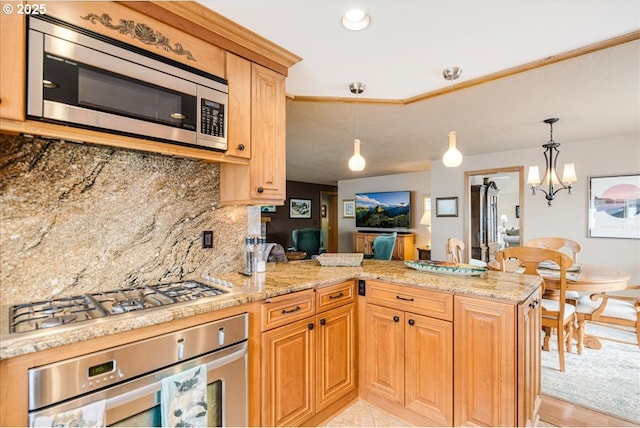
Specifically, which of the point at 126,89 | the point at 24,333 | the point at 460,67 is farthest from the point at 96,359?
the point at 460,67

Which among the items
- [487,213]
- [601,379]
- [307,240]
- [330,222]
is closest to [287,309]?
[601,379]

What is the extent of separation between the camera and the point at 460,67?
2.10 metres

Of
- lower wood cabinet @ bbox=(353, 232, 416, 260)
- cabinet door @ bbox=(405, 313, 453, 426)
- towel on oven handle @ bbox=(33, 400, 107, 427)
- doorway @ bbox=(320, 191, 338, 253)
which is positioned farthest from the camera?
doorway @ bbox=(320, 191, 338, 253)

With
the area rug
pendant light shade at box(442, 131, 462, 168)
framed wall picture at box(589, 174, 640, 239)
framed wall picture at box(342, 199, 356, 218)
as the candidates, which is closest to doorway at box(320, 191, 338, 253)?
framed wall picture at box(342, 199, 356, 218)

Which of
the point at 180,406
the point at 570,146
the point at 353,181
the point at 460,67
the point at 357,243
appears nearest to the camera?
the point at 180,406

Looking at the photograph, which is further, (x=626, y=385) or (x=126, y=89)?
(x=626, y=385)

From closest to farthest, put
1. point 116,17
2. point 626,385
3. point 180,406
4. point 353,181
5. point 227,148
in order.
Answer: point 180,406 < point 116,17 < point 227,148 < point 626,385 < point 353,181

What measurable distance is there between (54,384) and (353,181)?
7.79 metres

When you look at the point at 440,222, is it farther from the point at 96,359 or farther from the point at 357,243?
the point at 96,359

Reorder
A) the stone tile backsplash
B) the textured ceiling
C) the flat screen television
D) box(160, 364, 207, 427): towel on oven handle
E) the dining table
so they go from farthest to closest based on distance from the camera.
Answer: the flat screen television < the dining table < the textured ceiling < the stone tile backsplash < box(160, 364, 207, 427): towel on oven handle

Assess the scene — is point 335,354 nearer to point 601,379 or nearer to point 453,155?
point 453,155

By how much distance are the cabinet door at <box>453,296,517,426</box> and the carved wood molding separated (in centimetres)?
203

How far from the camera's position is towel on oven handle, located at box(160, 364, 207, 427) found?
48.5 inches

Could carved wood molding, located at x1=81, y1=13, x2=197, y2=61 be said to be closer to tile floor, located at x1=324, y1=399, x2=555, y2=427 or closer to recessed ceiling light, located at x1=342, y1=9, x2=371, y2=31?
recessed ceiling light, located at x1=342, y1=9, x2=371, y2=31
